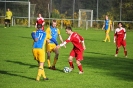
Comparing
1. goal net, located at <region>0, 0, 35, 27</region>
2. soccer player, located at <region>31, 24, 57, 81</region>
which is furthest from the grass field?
goal net, located at <region>0, 0, 35, 27</region>

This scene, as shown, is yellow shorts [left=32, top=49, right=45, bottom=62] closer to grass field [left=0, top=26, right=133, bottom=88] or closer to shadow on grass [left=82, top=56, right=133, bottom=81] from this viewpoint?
grass field [left=0, top=26, right=133, bottom=88]

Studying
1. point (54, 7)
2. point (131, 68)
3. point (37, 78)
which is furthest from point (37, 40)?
point (54, 7)

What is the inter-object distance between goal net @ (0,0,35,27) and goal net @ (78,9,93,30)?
258 inches

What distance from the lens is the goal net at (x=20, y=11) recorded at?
52.9m

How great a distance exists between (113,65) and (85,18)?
37488 millimetres

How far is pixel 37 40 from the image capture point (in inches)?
521

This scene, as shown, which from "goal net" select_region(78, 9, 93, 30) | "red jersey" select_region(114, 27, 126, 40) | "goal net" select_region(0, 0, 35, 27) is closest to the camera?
"red jersey" select_region(114, 27, 126, 40)

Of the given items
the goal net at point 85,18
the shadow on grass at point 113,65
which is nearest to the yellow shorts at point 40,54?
the shadow on grass at point 113,65

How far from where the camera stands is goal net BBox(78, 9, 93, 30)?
5277 cm

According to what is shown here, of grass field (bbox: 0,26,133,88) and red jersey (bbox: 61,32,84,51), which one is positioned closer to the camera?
grass field (bbox: 0,26,133,88)

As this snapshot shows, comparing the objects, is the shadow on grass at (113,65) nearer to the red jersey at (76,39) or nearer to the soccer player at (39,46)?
the red jersey at (76,39)

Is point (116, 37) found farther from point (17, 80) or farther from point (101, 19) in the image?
point (101, 19)

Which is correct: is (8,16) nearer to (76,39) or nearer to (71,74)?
(71,74)

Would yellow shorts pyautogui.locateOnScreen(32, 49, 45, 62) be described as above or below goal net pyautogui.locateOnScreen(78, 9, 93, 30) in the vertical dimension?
below
